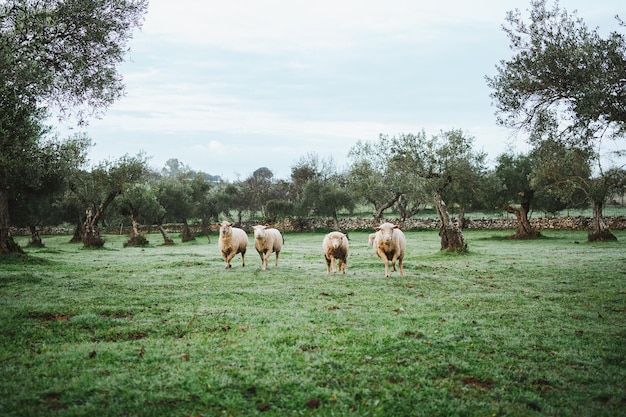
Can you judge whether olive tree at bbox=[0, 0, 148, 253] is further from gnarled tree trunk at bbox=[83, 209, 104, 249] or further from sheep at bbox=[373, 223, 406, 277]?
gnarled tree trunk at bbox=[83, 209, 104, 249]

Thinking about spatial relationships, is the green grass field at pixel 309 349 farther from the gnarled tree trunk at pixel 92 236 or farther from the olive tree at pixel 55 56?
the gnarled tree trunk at pixel 92 236

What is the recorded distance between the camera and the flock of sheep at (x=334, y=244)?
18.1 metres

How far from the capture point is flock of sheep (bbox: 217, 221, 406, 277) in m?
18.1

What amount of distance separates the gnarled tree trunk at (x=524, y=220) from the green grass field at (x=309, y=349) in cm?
2746

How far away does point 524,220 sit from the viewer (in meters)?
41.6

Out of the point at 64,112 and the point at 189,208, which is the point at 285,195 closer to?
the point at 189,208

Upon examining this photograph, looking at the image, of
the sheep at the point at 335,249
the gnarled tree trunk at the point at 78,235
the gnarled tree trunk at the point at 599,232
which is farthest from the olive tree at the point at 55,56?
the gnarled tree trunk at the point at 78,235

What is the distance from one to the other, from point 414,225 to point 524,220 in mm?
19423

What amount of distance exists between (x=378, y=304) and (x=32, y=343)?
770 cm

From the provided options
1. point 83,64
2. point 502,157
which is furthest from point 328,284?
point 502,157

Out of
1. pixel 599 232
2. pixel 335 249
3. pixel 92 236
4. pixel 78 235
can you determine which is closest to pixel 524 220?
pixel 599 232

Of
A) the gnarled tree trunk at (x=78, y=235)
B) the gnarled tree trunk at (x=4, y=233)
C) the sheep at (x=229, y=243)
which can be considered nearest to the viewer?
the sheep at (x=229, y=243)

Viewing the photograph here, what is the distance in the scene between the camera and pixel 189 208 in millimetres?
53281

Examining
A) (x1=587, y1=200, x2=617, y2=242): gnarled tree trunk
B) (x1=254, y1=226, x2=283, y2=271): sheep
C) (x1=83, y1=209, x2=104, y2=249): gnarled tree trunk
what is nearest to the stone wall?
(x1=587, y1=200, x2=617, y2=242): gnarled tree trunk
